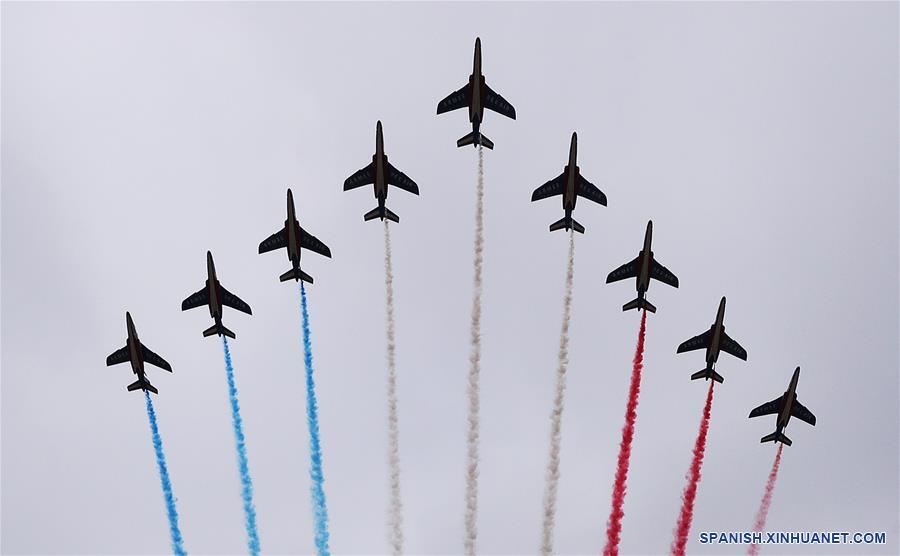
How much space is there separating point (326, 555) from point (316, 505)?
167 inches

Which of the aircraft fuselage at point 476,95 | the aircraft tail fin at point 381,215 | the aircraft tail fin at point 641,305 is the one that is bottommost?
the aircraft tail fin at point 641,305

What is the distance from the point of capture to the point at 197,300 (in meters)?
116

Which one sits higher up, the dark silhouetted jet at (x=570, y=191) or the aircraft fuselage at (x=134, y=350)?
the dark silhouetted jet at (x=570, y=191)

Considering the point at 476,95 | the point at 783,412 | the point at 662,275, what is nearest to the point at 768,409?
the point at 783,412

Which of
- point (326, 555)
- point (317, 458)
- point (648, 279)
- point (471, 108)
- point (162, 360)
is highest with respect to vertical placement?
point (471, 108)

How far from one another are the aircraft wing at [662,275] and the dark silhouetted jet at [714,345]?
5.26 meters

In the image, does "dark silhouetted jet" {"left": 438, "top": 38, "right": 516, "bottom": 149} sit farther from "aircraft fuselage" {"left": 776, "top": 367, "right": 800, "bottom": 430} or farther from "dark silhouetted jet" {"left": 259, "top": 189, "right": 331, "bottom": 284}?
"aircraft fuselage" {"left": 776, "top": 367, "right": 800, "bottom": 430}

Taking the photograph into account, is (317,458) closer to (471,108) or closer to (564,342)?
(564,342)

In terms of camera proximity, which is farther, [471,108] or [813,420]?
[813,420]

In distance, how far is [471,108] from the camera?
109 metres

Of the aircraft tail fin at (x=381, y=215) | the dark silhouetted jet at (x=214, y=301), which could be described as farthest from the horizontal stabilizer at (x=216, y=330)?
the aircraft tail fin at (x=381, y=215)

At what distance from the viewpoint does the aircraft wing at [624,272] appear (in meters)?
115

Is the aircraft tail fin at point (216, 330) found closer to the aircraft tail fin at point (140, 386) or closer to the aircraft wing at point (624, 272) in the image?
the aircraft tail fin at point (140, 386)

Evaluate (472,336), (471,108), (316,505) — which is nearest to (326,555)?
(316,505)
